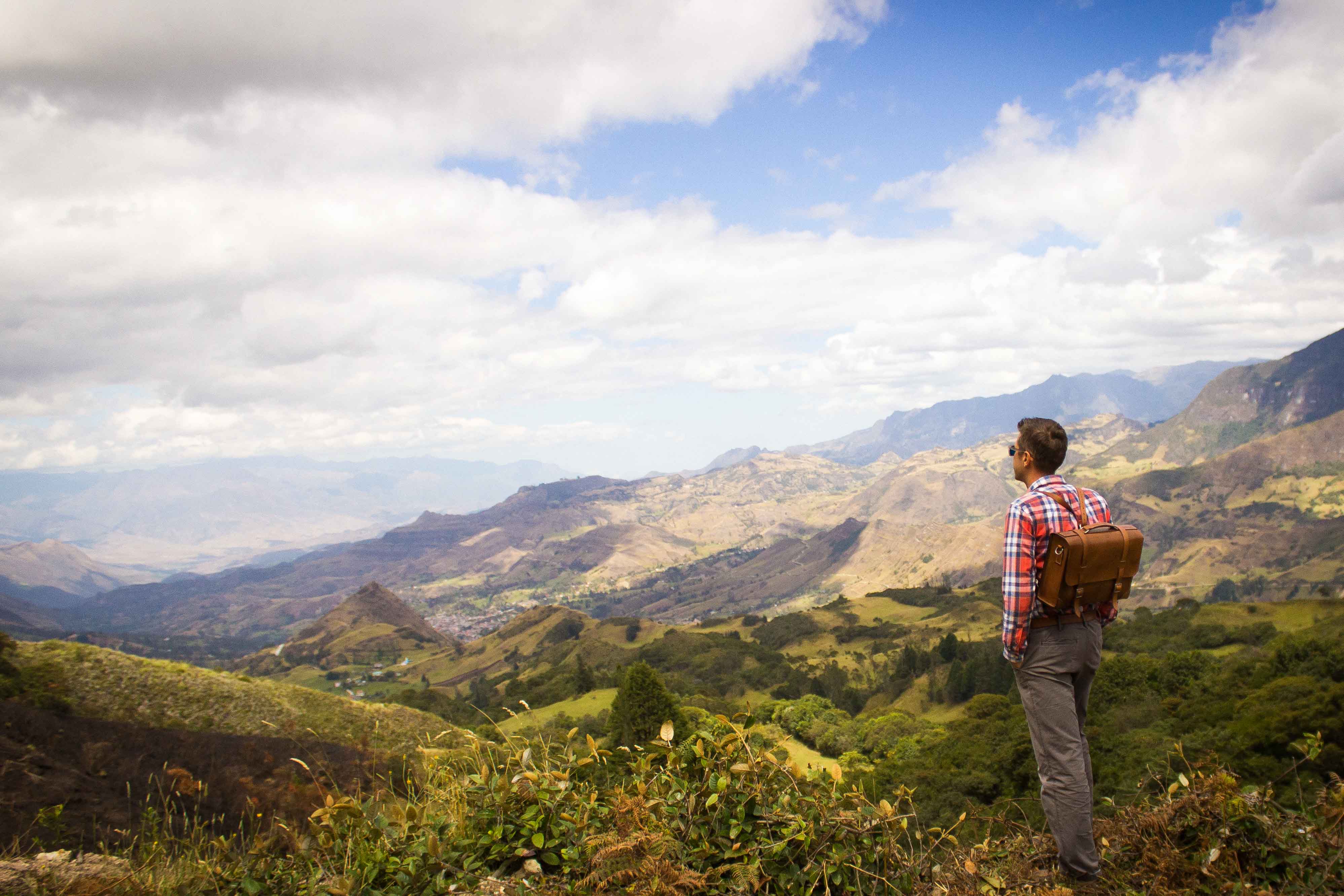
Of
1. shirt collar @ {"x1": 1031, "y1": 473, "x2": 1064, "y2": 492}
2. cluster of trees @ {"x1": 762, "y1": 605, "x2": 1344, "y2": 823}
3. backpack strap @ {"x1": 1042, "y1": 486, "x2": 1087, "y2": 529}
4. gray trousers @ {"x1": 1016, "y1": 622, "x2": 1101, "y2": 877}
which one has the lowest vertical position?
cluster of trees @ {"x1": 762, "y1": 605, "x2": 1344, "y2": 823}

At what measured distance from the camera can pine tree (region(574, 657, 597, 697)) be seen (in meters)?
103

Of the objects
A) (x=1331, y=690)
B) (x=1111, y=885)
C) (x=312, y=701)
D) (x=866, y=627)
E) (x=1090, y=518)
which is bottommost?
(x=866, y=627)

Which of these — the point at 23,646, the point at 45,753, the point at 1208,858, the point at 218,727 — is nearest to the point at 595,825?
the point at 1208,858

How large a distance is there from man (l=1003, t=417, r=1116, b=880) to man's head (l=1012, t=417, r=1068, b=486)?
27 cm

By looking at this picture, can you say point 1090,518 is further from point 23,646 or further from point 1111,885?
point 23,646

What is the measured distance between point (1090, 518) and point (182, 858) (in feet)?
22.7

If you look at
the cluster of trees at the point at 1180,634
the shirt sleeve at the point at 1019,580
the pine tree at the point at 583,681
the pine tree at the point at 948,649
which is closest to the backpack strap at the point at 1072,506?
the shirt sleeve at the point at 1019,580

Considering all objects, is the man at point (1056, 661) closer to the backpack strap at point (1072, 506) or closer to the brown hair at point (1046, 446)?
the backpack strap at point (1072, 506)

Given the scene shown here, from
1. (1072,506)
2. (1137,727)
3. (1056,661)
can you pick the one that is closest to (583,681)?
(1137,727)

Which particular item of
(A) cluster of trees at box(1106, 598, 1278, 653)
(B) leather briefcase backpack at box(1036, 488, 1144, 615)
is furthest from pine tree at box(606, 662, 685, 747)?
(A) cluster of trees at box(1106, 598, 1278, 653)

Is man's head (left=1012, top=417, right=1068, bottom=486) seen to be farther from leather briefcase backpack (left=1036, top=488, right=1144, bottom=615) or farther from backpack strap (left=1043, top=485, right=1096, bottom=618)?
leather briefcase backpack (left=1036, top=488, right=1144, bottom=615)

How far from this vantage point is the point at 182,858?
417 centimetres

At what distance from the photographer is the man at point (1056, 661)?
4.78 metres

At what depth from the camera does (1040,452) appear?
5426 mm
